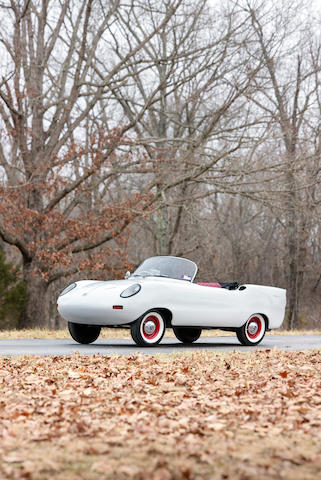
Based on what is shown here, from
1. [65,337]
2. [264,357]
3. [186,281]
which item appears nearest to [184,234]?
[65,337]

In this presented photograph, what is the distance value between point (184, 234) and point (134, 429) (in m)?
28.8

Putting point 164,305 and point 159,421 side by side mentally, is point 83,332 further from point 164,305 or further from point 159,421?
point 159,421

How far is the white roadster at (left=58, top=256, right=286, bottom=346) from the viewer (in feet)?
38.2

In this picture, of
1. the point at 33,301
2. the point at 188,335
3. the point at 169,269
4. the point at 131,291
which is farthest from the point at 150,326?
the point at 33,301

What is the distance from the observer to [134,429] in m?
5.00

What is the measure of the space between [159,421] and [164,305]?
6.60 m

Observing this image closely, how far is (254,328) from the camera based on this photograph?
13680mm

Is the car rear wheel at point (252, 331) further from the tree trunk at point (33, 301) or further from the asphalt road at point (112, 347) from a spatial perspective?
the tree trunk at point (33, 301)

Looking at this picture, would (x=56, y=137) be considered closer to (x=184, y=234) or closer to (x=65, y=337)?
(x=65, y=337)

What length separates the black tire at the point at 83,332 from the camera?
13000 mm

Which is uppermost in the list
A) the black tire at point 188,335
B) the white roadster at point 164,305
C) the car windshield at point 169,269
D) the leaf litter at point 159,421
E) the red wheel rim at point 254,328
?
the car windshield at point 169,269

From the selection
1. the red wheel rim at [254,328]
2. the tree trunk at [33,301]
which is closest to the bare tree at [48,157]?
the tree trunk at [33,301]

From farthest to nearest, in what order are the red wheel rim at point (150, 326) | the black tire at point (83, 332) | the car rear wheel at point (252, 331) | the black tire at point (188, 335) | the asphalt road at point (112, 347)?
1. the black tire at point (188, 335)
2. the car rear wheel at point (252, 331)
3. the black tire at point (83, 332)
4. the red wheel rim at point (150, 326)
5. the asphalt road at point (112, 347)

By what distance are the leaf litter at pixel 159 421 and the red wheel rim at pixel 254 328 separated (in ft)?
14.3
